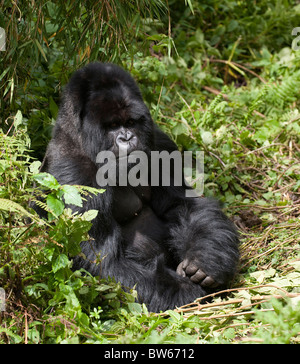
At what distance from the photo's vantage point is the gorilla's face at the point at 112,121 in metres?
3.49

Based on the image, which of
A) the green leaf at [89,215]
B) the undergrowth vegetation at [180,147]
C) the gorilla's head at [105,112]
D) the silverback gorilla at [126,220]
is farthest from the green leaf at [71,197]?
the gorilla's head at [105,112]

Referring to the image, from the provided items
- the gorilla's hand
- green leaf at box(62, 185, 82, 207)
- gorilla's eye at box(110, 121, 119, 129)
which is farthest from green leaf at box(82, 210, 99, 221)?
the gorilla's hand

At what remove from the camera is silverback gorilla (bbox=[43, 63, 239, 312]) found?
11.4 feet

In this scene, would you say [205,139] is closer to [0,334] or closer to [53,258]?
[53,258]

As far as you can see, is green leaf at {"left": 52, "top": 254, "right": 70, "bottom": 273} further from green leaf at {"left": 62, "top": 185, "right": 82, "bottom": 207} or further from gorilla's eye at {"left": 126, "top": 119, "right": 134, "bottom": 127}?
gorilla's eye at {"left": 126, "top": 119, "right": 134, "bottom": 127}

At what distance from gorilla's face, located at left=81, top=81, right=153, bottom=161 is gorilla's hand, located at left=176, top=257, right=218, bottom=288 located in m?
0.83

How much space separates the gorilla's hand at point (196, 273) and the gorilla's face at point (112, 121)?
834mm

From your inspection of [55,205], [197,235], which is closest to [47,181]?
[55,205]

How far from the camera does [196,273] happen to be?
11.9 ft

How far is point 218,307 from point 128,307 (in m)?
0.57

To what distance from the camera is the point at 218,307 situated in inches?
132

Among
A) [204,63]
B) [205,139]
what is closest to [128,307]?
[205,139]

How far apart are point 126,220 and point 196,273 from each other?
25.7 inches

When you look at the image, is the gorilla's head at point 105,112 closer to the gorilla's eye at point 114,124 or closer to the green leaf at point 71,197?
the gorilla's eye at point 114,124
